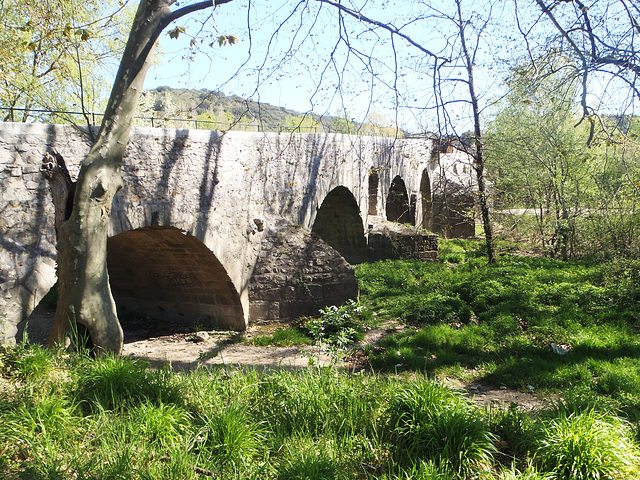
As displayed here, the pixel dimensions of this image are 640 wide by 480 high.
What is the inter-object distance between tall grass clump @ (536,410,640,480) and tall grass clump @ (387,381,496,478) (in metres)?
0.38

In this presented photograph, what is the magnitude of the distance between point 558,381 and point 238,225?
17.1 ft

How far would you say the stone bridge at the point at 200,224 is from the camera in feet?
19.3

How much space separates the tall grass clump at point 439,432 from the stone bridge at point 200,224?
9.96 feet

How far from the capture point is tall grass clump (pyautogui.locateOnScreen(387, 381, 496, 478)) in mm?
3490

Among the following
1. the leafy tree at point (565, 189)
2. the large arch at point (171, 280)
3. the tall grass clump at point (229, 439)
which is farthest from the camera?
the leafy tree at point (565, 189)

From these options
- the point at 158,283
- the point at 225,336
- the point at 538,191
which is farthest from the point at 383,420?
the point at 538,191

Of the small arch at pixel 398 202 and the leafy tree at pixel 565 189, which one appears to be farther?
the small arch at pixel 398 202

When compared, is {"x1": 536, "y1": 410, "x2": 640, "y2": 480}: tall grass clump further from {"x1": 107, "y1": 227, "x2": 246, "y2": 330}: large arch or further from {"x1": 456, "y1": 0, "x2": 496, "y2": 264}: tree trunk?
{"x1": 107, "y1": 227, "x2": 246, "y2": 330}: large arch

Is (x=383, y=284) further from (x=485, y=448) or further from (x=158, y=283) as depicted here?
(x=485, y=448)

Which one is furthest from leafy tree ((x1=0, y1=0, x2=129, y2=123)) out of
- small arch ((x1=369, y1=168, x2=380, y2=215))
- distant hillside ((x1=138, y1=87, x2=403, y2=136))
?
small arch ((x1=369, y1=168, x2=380, y2=215))

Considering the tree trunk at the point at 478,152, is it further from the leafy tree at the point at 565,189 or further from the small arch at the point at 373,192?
the small arch at the point at 373,192

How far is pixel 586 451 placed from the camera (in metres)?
3.46

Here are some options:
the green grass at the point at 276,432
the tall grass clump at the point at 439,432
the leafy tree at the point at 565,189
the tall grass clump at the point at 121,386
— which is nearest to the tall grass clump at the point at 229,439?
the green grass at the point at 276,432

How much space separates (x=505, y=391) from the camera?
581 cm
